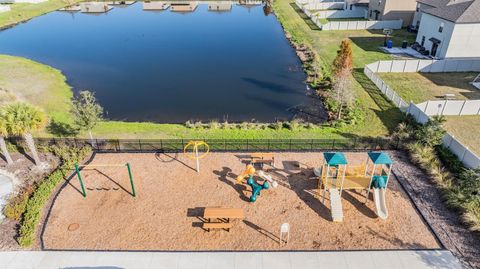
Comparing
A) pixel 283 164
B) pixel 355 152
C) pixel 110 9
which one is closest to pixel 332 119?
pixel 355 152

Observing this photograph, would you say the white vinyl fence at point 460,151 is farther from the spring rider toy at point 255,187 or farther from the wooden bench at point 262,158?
the spring rider toy at point 255,187

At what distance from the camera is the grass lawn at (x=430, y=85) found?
3047 centimetres

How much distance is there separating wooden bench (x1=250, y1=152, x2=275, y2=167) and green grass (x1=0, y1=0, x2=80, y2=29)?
63971 millimetres

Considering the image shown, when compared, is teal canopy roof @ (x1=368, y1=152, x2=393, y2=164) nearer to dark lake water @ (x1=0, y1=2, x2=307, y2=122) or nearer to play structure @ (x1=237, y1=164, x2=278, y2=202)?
play structure @ (x1=237, y1=164, x2=278, y2=202)

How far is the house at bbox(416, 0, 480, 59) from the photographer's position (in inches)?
1422

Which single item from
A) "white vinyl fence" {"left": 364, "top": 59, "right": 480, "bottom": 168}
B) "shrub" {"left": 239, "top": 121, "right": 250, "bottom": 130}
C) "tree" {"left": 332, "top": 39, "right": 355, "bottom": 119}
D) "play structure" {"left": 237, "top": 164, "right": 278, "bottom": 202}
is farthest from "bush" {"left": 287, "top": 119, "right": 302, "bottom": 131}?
"white vinyl fence" {"left": 364, "top": 59, "right": 480, "bottom": 168}

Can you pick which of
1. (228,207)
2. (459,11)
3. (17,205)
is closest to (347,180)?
(228,207)

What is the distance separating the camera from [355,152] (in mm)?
22406

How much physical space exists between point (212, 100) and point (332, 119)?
1146 cm

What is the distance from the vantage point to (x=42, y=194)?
18.2 metres

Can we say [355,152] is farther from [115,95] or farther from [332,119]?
[115,95]

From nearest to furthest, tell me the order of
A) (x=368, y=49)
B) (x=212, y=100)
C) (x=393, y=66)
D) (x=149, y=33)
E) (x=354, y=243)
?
(x=354, y=243)
(x=212, y=100)
(x=393, y=66)
(x=368, y=49)
(x=149, y=33)

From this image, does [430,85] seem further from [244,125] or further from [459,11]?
[244,125]

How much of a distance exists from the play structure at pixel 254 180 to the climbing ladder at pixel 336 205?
326 centimetres
